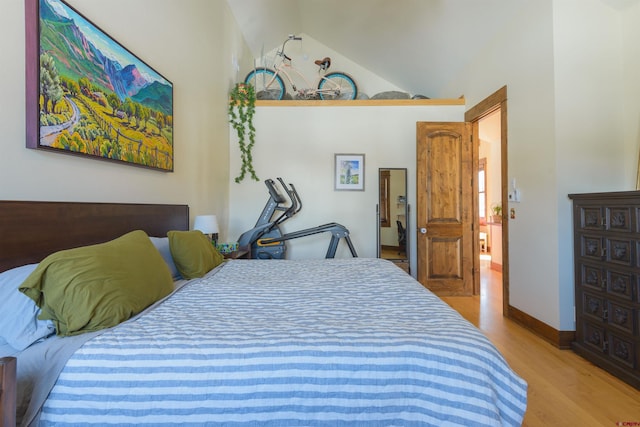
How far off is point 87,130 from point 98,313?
1038 mm

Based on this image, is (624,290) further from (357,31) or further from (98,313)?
(357,31)

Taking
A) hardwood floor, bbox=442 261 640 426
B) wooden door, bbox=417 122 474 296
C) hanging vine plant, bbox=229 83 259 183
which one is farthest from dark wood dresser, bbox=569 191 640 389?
hanging vine plant, bbox=229 83 259 183

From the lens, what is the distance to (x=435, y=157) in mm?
3568

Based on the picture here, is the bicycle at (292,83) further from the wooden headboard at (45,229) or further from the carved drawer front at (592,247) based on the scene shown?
the carved drawer front at (592,247)

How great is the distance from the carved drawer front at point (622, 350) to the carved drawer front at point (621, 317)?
71mm

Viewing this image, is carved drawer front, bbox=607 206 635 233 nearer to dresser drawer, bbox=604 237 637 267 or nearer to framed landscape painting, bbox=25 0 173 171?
dresser drawer, bbox=604 237 637 267

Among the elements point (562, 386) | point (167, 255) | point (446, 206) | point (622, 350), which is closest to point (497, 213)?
point (446, 206)

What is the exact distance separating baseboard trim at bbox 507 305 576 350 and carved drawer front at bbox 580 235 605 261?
64cm

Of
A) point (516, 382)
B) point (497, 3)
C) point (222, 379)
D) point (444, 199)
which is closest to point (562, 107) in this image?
point (497, 3)

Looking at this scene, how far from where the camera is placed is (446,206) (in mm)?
3559

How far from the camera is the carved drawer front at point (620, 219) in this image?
1.74 meters

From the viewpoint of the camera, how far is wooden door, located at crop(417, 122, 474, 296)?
11.6ft

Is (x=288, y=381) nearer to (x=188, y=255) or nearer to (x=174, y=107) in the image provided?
(x=188, y=255)

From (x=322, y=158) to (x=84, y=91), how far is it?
2722 millimetres
